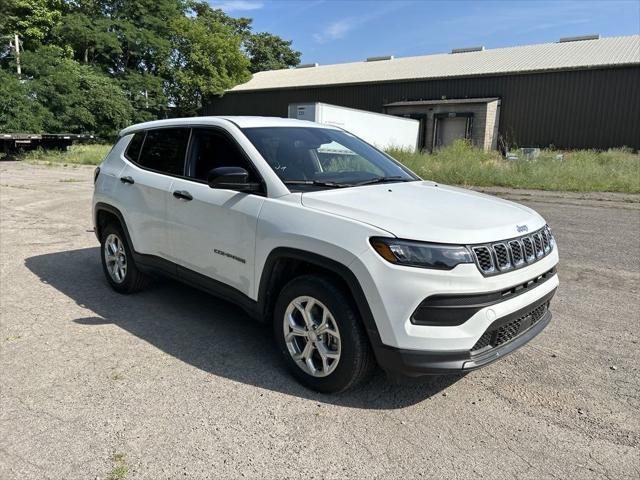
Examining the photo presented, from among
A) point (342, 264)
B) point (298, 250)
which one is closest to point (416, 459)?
point (342, 264)

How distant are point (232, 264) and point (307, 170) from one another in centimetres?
93

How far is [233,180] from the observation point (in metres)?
3.62

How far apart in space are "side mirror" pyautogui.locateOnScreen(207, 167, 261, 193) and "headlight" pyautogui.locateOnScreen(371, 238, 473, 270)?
1.27 m

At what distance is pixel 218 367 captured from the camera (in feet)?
12.2

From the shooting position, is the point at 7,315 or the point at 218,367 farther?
the point at 7,315

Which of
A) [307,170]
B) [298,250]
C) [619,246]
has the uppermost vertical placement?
[307,170]

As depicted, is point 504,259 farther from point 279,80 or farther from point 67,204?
point 279,80

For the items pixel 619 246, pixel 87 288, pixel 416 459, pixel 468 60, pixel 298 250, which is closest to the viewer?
pixel 416 459

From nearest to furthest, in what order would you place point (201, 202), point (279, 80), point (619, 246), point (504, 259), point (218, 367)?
1. point (504, 259)
2. point (218, 367)
3. point (201, 202)
4. point (619, 246)
5. point (279, 80)

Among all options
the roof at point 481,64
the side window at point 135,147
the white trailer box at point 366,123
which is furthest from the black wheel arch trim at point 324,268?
the roof at point 481,64

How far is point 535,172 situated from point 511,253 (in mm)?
14029

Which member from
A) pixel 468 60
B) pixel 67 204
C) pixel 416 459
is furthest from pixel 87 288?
pixel 468 60

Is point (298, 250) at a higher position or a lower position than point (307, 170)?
lower

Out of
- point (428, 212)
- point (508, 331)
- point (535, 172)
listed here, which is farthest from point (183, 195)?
point (535, 172)
